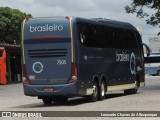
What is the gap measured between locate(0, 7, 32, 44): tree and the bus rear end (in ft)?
173

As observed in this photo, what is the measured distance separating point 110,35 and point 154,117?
1073 cm

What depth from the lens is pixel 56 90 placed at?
69.4 feet

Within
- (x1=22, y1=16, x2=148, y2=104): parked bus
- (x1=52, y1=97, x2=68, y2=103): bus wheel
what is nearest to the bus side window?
(x1=22, y1=16, x2=148, y2=104): parked bus

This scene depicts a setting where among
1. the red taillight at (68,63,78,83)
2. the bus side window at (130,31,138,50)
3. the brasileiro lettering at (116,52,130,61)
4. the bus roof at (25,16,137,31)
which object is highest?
the bus roof at (25,16,137,31)

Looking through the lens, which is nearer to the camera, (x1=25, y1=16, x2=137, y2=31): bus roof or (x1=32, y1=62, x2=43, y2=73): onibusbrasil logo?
(x1=32, y1=62, x2=43, y2=73): onibusbrasil logo

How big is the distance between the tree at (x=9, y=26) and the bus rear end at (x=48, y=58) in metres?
52.8

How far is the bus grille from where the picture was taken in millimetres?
21141

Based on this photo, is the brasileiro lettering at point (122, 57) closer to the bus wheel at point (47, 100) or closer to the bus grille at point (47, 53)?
the bus wheel at point (47, 100)

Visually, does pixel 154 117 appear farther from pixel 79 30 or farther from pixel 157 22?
pixel 157 22

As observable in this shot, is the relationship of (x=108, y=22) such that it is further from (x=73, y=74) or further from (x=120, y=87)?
(x=73, y=74)

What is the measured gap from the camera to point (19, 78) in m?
59.0

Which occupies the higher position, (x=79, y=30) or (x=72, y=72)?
(x=79, y=30)

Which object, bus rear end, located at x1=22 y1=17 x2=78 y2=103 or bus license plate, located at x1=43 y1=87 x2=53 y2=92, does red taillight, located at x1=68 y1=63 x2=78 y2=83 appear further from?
bus license plate, located at x1=43 y1=87 x2=53 y2=92

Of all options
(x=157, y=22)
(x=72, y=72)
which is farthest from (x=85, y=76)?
(x=157, y=22)
